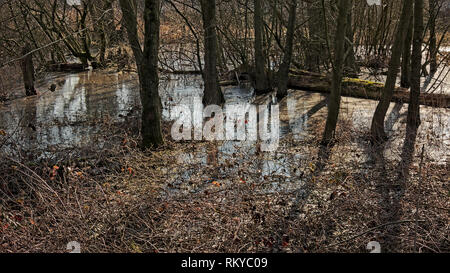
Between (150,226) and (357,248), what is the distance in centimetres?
286

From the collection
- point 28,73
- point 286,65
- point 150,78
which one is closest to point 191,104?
point 286,65

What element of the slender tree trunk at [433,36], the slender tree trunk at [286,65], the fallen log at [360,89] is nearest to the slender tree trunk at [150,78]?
the slender tree trunk at [286,65]

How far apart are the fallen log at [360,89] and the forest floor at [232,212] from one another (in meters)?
5.39

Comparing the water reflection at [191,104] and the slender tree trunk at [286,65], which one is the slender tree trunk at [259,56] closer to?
the water reflection at [191,104]

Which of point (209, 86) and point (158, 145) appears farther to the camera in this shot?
point (209, 86)

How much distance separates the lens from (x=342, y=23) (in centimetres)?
962

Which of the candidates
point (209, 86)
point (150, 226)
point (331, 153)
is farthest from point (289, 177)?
point (209, 86)

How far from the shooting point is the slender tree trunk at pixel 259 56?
15703 mm

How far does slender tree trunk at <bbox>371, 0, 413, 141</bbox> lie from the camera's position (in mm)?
10154

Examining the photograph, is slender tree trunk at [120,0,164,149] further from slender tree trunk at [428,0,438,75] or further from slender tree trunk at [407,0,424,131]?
slender tree trunk at [428,0,438,75]

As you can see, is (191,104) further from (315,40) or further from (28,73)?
(28,73)

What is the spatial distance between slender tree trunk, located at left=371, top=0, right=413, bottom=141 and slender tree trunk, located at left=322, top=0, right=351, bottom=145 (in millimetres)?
1019

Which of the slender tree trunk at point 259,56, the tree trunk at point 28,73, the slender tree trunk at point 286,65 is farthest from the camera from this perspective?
the tree trunk at point 28,73
